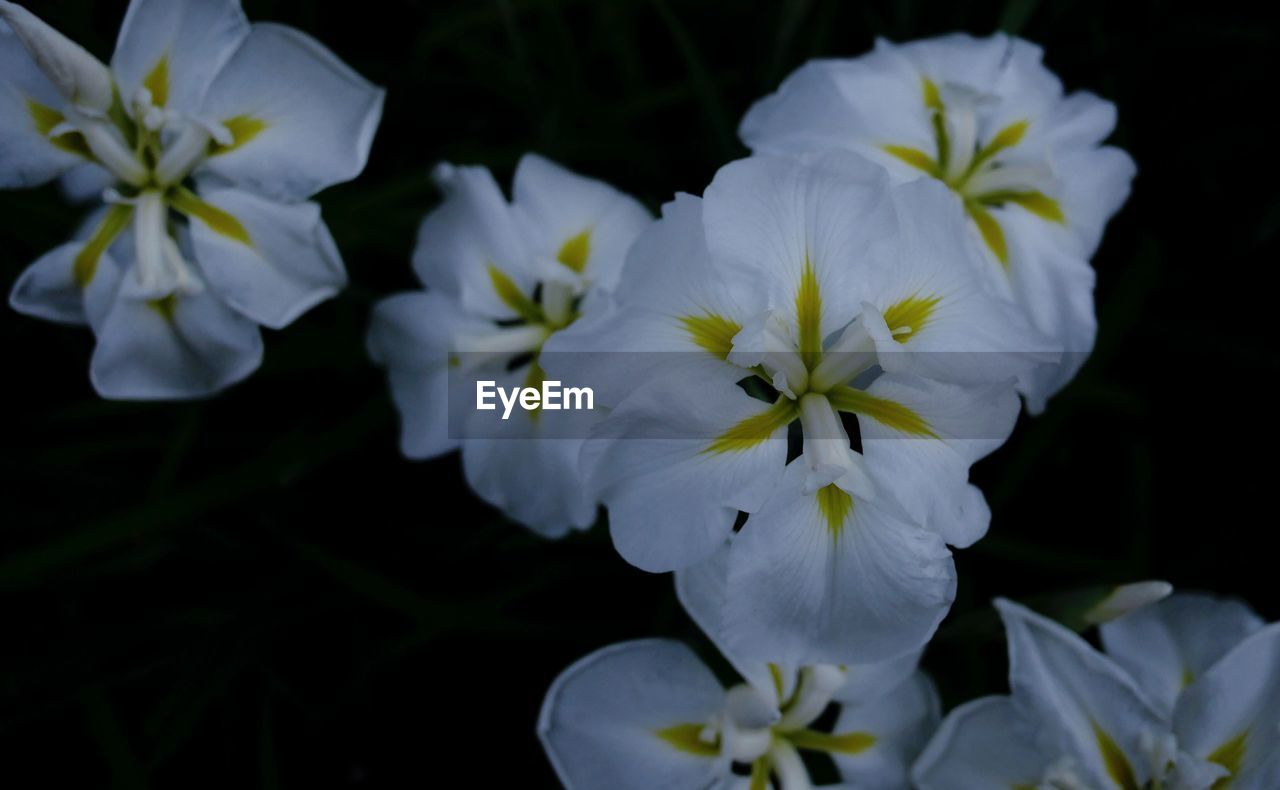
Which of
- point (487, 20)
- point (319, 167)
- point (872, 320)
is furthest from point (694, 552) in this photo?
point (487, 20)

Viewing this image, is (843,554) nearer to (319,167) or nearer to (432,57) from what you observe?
(319,167)

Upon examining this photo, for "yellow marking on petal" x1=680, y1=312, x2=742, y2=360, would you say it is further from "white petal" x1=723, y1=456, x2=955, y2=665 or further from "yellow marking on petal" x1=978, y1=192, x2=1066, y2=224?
"yellow marking on petal" x1=978, y1=192, x2=1066, y2=224

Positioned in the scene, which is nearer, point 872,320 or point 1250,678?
point 872,320

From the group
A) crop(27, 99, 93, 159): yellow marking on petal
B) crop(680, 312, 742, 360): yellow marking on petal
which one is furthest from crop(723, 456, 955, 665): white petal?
crop(27, 99, 93, 159): yellow marking on petal

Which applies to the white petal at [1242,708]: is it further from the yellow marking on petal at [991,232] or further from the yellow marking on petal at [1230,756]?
the yellow marking on petal at [991,232]

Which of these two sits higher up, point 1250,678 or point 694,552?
point 694,552

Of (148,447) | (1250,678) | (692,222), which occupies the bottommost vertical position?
(148,447)

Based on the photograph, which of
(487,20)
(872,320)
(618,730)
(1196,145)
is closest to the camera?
(872,320)

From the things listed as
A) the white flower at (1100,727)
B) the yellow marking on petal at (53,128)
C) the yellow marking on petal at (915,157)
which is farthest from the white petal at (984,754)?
the yellow marking on petal at (53,128)
